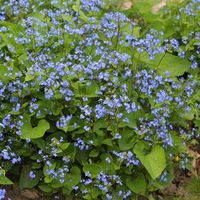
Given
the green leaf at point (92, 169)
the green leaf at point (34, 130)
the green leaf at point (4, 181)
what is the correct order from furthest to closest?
the green leaf at point (92, 169) → the green leaf at point (34, 130) → the green leaf at point (4, 181)

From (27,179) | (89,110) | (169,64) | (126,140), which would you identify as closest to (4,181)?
(27,179)

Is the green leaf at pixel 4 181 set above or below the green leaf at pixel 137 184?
above

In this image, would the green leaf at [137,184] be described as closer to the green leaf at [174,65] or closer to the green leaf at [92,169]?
the green leaf at [92,169]

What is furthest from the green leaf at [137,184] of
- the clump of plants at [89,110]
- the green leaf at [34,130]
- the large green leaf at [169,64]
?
the large green leaf at [169,64]

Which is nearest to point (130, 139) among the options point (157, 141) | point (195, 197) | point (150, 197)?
point (157, 141)

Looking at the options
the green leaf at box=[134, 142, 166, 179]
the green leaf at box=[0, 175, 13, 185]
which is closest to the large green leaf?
the green leaf at box=[134, 142, 166, 179]

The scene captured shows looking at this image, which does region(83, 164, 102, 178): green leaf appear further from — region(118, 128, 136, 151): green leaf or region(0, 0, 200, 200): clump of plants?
region(118, 128, 136, 151): green leaf

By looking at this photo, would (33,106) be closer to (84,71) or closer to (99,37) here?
(84,71)

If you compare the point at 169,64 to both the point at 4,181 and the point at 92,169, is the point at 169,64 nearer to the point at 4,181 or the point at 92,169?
the point at 92,169
